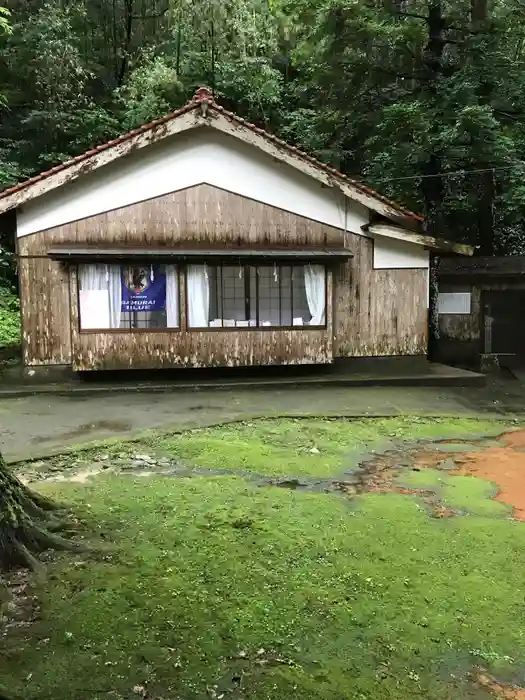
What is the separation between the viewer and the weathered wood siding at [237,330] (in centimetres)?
1222

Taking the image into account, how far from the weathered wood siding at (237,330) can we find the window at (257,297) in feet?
0.79

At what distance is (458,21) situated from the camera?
16.7 metres

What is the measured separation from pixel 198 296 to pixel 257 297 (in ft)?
4.07

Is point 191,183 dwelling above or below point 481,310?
above

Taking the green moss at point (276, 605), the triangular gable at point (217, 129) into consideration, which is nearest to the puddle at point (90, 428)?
the green moss at point (276, 605)

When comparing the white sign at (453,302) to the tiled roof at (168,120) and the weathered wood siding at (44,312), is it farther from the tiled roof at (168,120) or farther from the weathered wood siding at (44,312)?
the weathered wood siding at (44,312)

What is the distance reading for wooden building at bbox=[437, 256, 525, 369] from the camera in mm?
15773

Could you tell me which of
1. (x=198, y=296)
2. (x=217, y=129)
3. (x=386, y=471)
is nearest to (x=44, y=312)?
(x=198, y=296)

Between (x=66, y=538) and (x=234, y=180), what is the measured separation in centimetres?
950

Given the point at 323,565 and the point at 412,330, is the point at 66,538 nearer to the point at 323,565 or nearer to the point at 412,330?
the point at 323,565

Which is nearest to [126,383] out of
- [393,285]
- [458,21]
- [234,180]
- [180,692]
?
[234,180]

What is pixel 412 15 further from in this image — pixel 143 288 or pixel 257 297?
pixel 143 288

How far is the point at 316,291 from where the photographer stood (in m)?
12.9

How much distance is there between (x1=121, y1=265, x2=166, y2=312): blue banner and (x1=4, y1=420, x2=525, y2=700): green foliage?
7120 mm
